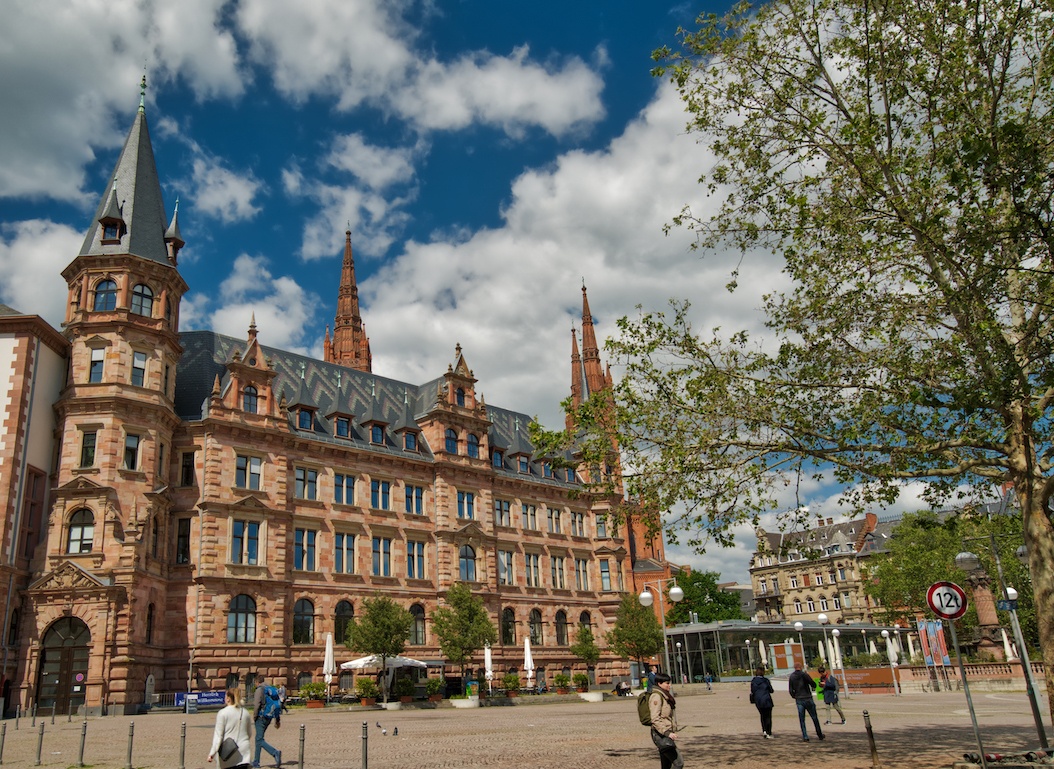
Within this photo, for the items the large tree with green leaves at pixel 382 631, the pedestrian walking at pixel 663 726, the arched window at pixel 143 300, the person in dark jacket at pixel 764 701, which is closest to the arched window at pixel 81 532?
the arched window at pixel 143 300

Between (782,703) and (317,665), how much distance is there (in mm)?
23071

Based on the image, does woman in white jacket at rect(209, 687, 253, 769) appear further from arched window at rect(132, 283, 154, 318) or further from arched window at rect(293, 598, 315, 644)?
arched window at rect(132, 283, 154, 318)

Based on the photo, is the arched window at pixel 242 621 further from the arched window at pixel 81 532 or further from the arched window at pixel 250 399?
the arched window at pixel 250 399

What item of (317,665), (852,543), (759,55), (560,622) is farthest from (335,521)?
(852,543)

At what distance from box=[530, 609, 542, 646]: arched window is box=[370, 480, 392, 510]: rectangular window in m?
13.3

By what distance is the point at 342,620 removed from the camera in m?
46.2

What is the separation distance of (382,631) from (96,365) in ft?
62.3

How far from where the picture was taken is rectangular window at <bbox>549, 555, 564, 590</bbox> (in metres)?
59.4

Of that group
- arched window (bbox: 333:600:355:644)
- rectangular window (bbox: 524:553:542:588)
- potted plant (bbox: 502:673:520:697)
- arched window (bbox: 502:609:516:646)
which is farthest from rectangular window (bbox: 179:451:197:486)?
rectangular window (bbox: 524:553:542:588)

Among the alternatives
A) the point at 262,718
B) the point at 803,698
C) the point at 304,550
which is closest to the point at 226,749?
the point at 262,718

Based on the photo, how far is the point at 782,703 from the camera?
35.9m

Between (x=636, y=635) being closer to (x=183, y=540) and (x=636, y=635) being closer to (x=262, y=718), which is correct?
(x=183, y=540)

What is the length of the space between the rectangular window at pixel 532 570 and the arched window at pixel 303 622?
54.8ft

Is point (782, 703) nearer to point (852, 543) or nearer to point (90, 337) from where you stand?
point (90, 337)
